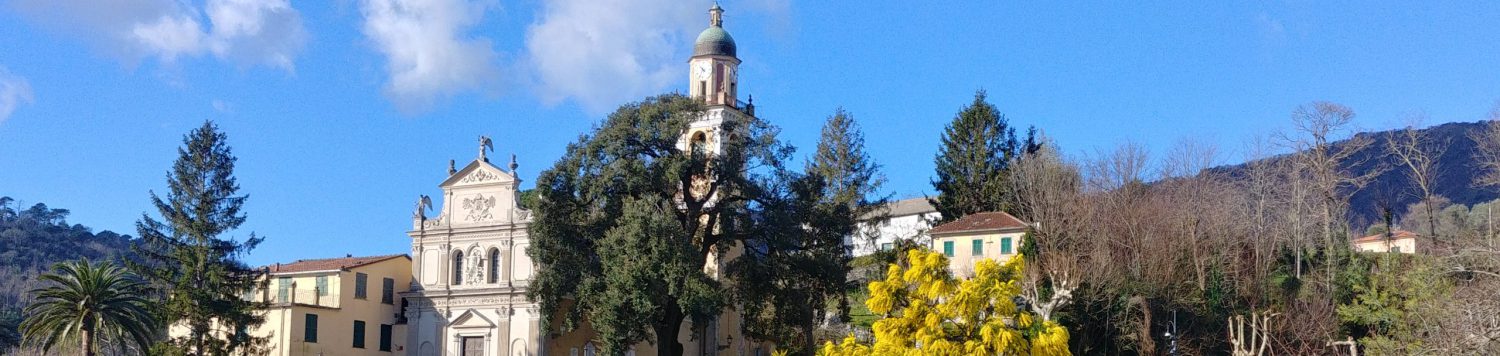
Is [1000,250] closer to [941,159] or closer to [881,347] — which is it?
[941,159]

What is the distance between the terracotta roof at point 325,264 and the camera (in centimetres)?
5800

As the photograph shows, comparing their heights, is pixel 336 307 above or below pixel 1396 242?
below

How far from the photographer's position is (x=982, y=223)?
5881 centimetres

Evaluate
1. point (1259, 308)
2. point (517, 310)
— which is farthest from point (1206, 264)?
point (517, 310)

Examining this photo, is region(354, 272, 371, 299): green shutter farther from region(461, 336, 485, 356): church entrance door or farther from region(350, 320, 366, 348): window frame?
region(461, 336, 485, 356): church entrance door

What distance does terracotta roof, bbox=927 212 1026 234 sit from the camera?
57.7 m

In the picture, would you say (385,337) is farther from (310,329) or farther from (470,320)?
(470,320)

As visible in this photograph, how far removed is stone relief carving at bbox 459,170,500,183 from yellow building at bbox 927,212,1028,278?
1694 cm

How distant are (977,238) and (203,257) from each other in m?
27.8

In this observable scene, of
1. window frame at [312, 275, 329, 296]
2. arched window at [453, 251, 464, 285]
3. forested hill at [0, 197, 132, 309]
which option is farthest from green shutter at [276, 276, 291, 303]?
forested hill at [0, 197, 132, 309]

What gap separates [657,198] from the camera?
48.9 m

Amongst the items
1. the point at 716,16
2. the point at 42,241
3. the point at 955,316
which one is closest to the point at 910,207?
the point at 716,16

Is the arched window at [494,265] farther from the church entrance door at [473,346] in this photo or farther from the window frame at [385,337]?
the window frame at [385,337]

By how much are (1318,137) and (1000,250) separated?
15.6 m
